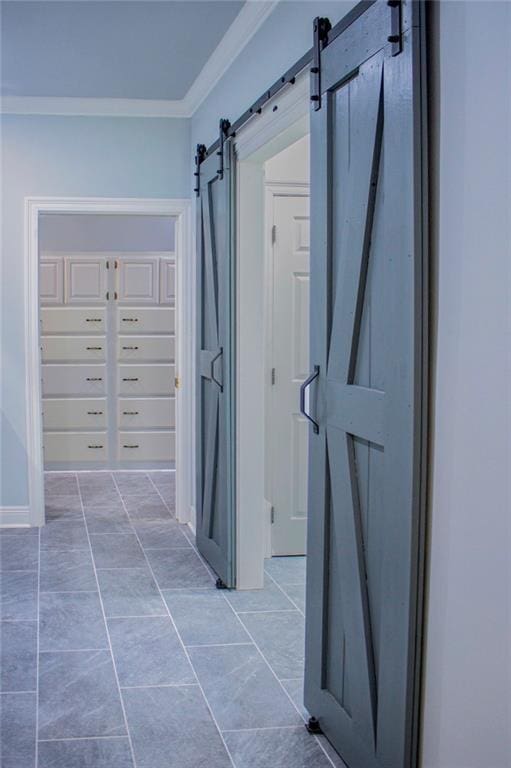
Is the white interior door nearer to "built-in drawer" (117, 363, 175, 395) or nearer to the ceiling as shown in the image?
the ceiling

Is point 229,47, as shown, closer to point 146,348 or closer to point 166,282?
point 166,282

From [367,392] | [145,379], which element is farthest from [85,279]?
[367,392]

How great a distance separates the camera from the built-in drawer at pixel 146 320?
7383mm

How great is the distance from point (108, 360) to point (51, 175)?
7.52ft

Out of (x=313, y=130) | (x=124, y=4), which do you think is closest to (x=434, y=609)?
(x=313, y=130)

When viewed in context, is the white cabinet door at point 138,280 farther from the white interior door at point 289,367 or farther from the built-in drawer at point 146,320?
the white interior door at point 289,367

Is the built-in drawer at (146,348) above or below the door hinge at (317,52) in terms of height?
below

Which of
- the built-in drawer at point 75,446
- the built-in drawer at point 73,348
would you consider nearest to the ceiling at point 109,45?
the built-in drawer at point 73,348

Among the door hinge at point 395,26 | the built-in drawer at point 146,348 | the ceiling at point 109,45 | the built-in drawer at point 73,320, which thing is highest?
the ceiling at point 109,45

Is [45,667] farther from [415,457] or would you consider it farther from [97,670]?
[415,457]

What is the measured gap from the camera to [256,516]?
4.20 m

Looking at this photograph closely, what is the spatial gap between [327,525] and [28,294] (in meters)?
3.39

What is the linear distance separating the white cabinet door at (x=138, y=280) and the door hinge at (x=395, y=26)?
5.43 meters

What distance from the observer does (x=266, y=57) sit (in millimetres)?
3566
